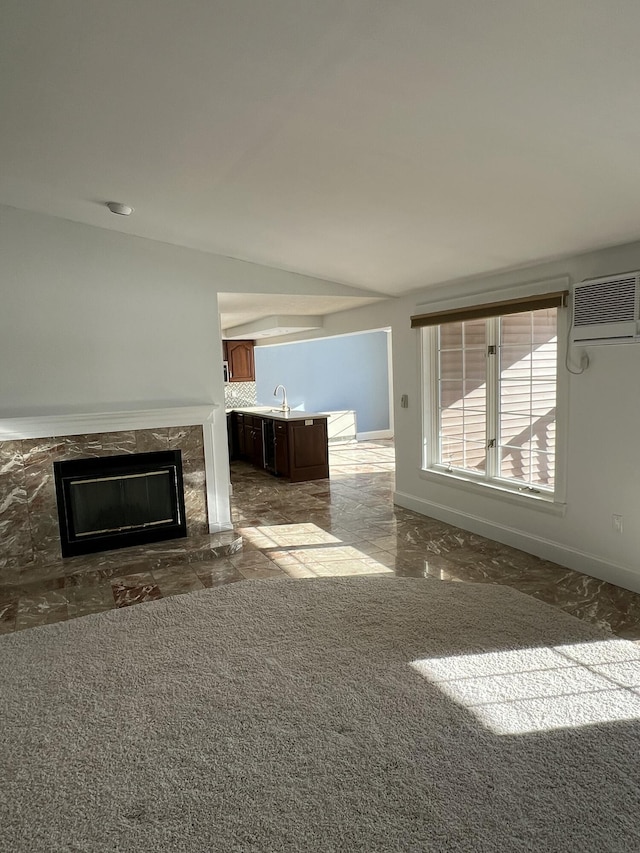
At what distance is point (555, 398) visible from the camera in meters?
4.20

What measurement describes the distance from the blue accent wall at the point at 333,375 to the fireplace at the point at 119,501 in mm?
6052

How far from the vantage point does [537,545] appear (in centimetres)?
441

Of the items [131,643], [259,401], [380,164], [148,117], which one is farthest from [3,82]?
[259,401]

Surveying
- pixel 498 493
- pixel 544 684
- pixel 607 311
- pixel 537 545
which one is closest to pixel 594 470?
pixel 537 545

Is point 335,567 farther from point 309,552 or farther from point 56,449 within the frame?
point 56,449

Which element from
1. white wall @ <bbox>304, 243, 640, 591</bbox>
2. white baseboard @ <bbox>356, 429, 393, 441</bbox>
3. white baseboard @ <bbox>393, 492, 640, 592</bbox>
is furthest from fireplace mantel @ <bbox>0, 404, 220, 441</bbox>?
white baseboard @ <bbox>356, 429, 393, 441</bbox>

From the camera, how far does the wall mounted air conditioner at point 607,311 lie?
3.48 metres

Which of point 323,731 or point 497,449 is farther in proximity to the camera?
point 497,449

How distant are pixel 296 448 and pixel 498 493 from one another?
10.7ft

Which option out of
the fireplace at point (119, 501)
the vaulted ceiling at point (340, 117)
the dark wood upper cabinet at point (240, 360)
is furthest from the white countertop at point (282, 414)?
the vaulted ceiling at point (340, 117)

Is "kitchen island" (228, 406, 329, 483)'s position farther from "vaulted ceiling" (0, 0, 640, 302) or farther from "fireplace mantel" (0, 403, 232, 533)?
"vaulted ceiling" (0, 0, 640, 302)

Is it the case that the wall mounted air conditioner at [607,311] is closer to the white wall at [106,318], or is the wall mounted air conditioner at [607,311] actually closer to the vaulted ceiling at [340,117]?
the vaulted ceiling at [340,117]

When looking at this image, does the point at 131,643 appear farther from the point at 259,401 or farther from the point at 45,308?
the point at 259,401

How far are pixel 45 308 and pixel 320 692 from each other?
3.39 metres
